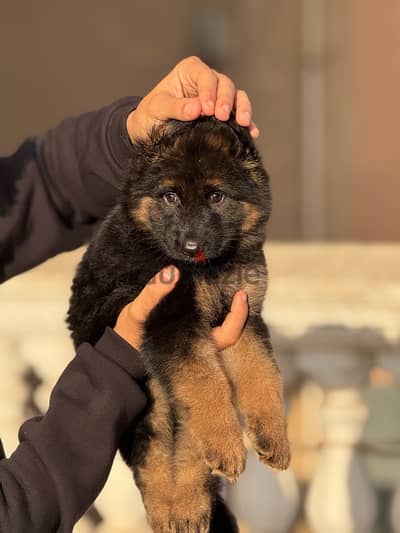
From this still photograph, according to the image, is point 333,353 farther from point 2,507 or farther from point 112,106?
point 2,507

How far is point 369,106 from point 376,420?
228 inches

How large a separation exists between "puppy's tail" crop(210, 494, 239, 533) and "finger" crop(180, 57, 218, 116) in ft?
2.98

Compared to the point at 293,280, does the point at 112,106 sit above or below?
above

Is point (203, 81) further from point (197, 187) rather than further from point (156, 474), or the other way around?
point (156, 474)

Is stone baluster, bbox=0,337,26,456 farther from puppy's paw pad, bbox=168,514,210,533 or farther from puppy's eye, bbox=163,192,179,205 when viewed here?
puppy's eye, bbox=163,192,179,205

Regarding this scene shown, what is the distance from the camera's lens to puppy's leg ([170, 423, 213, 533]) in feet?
6.50

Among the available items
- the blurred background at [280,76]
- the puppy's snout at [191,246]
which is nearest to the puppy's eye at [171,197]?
the puppy's snout at [191,246]

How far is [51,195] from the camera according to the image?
260cm

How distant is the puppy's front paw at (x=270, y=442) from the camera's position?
1.81 meters

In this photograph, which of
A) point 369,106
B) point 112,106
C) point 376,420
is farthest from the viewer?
point 369,106

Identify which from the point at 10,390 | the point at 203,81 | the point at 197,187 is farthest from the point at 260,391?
the point at 10,390

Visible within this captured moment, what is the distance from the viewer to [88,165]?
2.37 meters

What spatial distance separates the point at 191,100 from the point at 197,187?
183mm

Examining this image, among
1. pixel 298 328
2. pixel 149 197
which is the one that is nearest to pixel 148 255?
pixel 149 197
